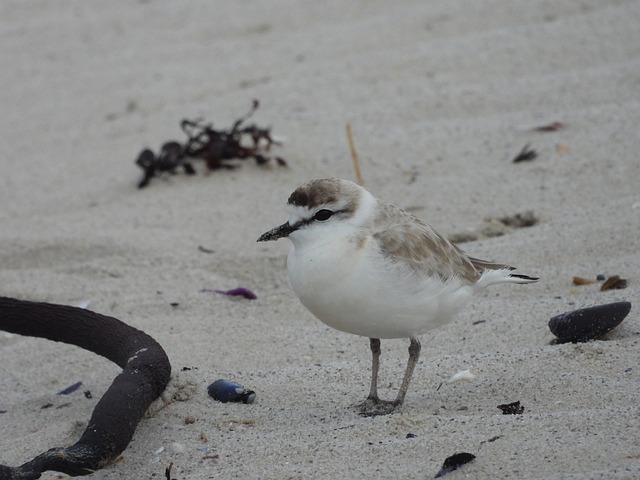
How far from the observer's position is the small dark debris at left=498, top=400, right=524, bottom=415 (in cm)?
362

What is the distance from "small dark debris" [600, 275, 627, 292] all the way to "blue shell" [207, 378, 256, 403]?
5.97 feet

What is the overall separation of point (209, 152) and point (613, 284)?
308 centimetres

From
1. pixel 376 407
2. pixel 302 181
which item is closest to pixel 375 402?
pixel 376 407

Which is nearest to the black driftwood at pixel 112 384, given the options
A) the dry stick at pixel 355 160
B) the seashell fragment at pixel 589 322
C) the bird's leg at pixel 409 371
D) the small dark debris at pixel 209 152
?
the bird's leg at pixel 409 371

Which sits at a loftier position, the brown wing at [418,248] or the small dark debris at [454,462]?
the brown wing at [418,248]

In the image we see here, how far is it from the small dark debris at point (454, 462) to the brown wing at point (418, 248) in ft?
2.73

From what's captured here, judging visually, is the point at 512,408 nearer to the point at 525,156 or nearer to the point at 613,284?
the point at 613,284

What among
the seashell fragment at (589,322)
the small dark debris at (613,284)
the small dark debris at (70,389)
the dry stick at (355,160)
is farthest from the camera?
the dry stick at (355,160)

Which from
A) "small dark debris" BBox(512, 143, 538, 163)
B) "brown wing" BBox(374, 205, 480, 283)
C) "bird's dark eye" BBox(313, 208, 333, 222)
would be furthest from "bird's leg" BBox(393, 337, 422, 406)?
"small dark debris" BBox(512, 143, 538, 163)

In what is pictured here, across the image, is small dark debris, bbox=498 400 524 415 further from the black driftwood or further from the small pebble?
the black driftwood

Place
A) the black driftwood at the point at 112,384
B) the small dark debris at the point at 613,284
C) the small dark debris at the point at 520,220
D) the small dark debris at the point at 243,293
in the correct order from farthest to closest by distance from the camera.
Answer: the small dark debris at the point at 520,220, the small dark debris at the point at 243,293, the small dark debris at the point at 613,284, the black driftwood at the point at 112,384

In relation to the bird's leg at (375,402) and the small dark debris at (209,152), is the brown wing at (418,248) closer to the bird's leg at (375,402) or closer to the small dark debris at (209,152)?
the bird's leg at (375,402)

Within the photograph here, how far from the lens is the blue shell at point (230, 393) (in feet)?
13.2

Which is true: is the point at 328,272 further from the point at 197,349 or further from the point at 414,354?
the point at 197,349
